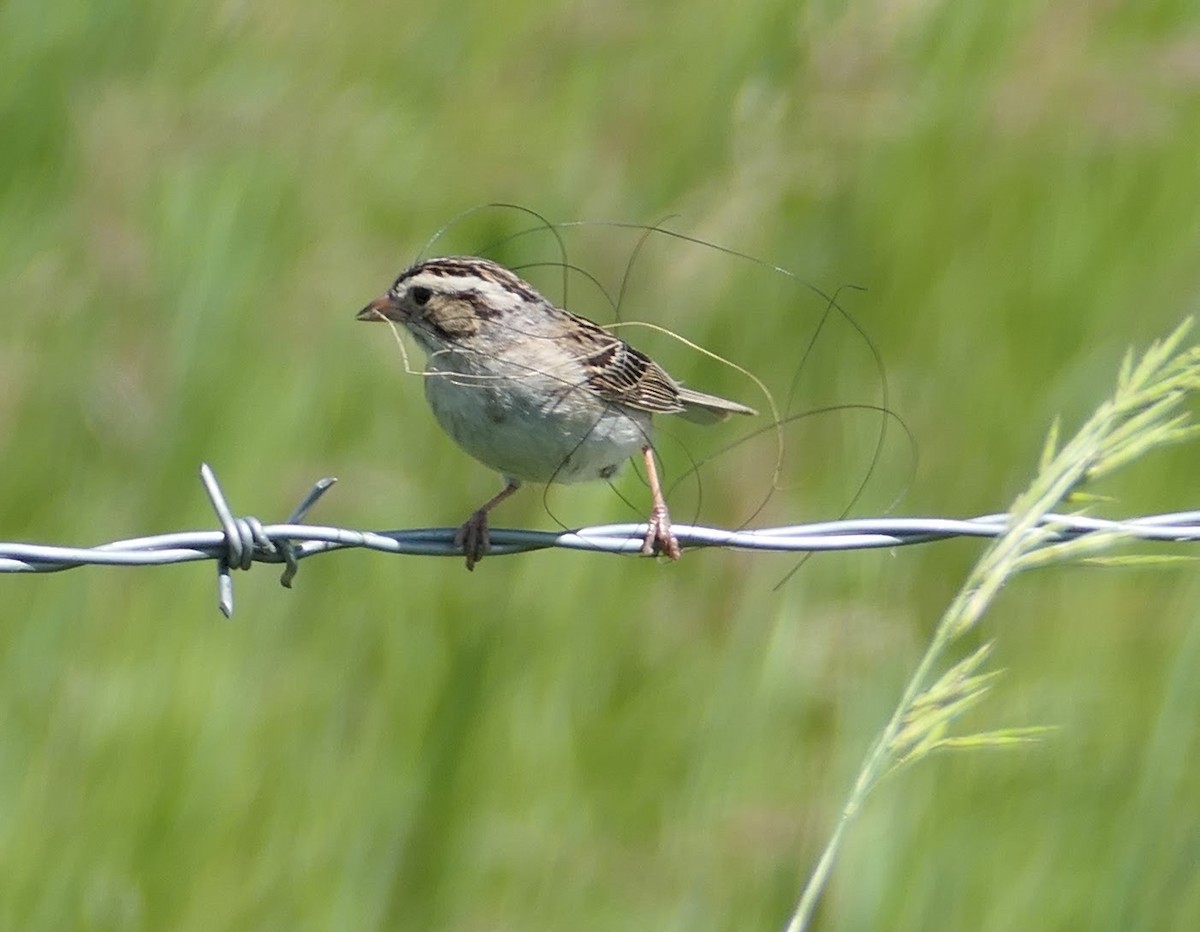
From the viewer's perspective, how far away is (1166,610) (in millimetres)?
4645

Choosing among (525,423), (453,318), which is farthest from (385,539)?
(453,318)

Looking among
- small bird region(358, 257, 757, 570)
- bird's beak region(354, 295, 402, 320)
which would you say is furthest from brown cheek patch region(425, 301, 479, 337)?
bird's beak region(354, 295, 402, 320)

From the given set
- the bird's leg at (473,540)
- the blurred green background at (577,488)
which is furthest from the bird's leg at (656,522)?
the bird's leg at (473,540)

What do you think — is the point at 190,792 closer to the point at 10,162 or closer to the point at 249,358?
the point at 249,358

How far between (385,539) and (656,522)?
1.15 metres

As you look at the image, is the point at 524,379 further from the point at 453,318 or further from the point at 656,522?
the point at 656,522

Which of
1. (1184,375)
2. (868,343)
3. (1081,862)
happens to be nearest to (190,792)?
(1081,862)

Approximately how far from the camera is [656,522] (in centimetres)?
416

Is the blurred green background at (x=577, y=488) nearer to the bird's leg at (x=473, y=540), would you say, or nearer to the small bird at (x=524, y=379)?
the small bird at (x=524, y=379)

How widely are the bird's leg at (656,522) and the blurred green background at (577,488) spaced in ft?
0.60

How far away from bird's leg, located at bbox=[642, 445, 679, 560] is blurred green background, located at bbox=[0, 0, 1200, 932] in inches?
7.2

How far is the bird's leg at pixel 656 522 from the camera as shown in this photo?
400 centimetres

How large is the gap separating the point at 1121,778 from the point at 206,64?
135 inches

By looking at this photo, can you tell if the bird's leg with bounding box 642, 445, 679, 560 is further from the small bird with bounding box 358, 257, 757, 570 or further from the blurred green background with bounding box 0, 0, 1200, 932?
the blurred green background with bounding box 0, 0, 1200, 932
